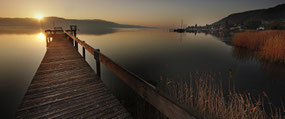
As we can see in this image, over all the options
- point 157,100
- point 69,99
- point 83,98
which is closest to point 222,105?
point 157,100

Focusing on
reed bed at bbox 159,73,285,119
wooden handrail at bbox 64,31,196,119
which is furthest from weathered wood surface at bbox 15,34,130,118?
reed bed at bbox 159,73,285,119

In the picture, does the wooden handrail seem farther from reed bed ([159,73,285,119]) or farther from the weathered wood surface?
reed bed ([159,73,285,119])

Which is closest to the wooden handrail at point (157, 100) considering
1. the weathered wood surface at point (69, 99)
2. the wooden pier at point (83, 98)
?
the wooden pier at point (83, 98)

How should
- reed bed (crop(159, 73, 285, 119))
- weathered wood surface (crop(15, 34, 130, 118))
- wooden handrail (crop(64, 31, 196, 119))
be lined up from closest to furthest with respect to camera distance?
wooden handrail (crop(64, 31, 196, 119)) → weathered wood surface (crop(15, 34, 130, 118)) → reed bed (crop(159, 73, 285, 119))

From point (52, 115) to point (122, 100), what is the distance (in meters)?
4.37

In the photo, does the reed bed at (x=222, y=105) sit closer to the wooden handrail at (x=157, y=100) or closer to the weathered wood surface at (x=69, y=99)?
the wooden handrail at (x=157, y=100)

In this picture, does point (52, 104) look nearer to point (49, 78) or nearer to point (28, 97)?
point (28, 97)

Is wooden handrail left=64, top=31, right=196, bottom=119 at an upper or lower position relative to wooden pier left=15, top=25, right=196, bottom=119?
upper

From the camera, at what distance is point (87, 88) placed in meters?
3.88

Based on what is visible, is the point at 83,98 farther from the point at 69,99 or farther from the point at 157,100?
the point at 157,100

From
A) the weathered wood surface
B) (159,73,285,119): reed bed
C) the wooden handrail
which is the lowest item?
(159,73,285,119): reed bed

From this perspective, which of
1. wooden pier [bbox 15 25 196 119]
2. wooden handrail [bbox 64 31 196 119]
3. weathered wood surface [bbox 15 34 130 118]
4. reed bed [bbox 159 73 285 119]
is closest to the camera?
wooden handrail [bbox 64 31 196 119]

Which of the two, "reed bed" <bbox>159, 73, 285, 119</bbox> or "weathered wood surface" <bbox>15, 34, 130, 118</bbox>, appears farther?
"reed bed" <bbox>159, 73, 285, 119</bbox>

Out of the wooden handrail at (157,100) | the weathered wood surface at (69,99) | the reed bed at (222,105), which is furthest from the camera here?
the reed bed at (222,105)
